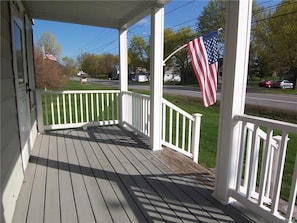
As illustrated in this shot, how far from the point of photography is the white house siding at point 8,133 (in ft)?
5.57

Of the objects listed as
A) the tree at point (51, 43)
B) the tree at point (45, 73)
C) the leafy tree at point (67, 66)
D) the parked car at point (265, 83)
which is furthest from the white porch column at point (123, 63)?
the leafy tree at point (67, 66)

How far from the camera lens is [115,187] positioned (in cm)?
229

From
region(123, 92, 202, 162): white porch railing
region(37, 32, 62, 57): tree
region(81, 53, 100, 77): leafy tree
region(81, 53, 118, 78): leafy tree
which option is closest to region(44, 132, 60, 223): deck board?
region(123, 92, 202, 162): white porch railing

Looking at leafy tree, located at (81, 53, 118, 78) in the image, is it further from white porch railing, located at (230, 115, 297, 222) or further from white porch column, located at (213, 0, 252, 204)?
white porch railing, located at (230, 115, 297, 222)

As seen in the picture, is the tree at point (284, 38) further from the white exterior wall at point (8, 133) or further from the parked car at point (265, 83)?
the white exterior wall at point (8, 133)

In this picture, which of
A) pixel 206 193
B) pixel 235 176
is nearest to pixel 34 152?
pixel 206 193

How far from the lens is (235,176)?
1.99 m

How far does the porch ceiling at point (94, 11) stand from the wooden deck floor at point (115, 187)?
2311mm

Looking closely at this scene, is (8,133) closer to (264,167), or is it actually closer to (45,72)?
(264,167)

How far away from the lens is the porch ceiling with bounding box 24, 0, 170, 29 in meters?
3.28

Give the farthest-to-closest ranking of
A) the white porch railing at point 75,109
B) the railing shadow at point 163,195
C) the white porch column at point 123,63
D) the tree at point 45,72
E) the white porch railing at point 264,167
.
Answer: the tree at point 45,72 < the white porch column at point 123,63 < the white porch railing at point 75,109 < the railing shadow at point 163,195 < the white porch railing at point 264,167

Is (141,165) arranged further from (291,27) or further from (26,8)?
(291,27)

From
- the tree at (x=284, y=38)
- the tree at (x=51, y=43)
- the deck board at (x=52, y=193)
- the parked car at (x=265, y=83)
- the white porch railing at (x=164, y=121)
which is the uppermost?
the tree at (x=51, y=43)

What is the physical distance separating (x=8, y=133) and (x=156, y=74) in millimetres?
2141
